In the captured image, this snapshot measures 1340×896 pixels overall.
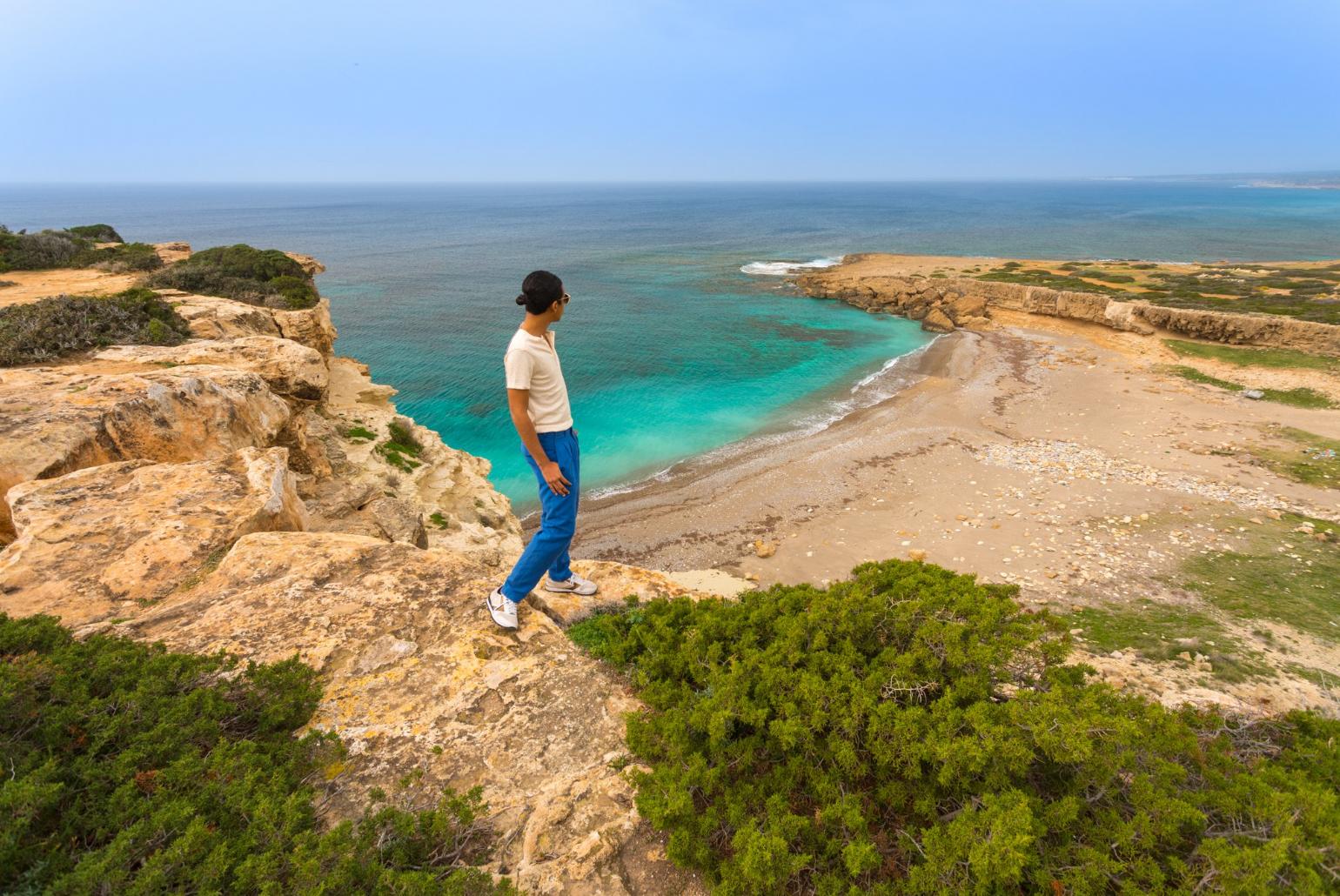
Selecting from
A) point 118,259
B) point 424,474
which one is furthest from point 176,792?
point 118,259

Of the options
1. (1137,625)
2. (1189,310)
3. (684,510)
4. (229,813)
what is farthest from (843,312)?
(229,813)

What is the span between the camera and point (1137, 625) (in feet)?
32.6

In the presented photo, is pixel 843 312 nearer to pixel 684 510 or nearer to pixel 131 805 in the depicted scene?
pixel 684 510

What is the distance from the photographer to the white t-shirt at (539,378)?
4.34 meters

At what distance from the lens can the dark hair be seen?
14.4 feet

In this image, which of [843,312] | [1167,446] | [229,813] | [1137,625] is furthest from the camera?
[843,312]

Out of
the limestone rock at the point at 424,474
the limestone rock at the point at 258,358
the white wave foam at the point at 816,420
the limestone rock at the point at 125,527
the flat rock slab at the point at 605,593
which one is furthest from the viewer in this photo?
the white wave foam at the point at 816,420

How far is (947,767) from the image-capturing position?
3.21 meters

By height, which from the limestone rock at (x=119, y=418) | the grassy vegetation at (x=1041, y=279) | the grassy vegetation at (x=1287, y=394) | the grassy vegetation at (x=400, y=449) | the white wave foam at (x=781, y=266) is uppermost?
the white wave foam at (x=781, y=266)

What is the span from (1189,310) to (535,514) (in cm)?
3822

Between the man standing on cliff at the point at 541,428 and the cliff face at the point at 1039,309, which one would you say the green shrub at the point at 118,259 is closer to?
the man standing on cliff at the point at 541,428

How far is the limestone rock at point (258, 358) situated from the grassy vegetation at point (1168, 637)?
1503 centimetres

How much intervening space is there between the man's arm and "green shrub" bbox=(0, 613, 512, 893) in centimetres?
232

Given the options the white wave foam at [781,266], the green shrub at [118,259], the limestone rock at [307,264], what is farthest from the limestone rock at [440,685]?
the white wave foam at [781,266]
